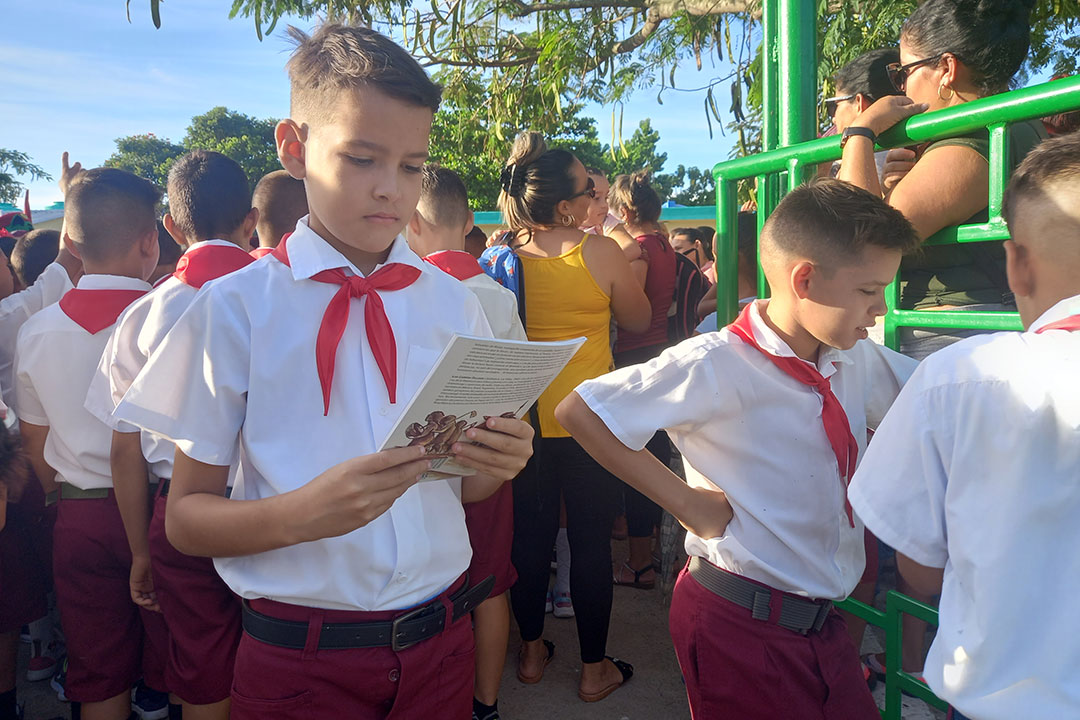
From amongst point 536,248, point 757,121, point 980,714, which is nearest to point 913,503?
point 980,714

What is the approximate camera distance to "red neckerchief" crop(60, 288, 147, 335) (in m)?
2.53

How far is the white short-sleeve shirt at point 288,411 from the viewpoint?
1.38m

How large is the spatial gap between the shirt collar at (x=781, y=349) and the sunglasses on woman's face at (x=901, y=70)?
2.61 ft

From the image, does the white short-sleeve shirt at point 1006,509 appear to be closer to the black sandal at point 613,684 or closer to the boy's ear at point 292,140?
the boy's ear at point 292,140

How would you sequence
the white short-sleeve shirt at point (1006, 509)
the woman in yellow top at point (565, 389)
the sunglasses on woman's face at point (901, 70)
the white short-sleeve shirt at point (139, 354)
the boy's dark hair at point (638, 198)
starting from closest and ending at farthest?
the white short-sleeve shirt at point (1006, 509) → the sunglasses on woman's face at point (901, 70) → the white short-sleeve shirt at point (139, 354) → the woman in yellow top at point (565, 389) → the boy's dark hair at point (638, 198)

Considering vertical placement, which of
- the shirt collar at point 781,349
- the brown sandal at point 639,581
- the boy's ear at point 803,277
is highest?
the boy's ear at point 803,277

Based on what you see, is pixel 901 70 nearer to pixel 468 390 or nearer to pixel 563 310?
pixel 563 310

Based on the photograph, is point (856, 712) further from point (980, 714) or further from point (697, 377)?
point (697, 377)

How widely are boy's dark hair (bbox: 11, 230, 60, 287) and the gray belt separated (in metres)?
4.37

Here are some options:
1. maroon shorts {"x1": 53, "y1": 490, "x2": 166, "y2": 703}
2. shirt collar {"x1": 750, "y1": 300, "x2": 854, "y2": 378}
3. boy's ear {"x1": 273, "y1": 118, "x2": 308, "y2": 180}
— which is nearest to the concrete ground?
maroon shorts {"x1": 53, "y1": 490, "x2": 166, "y2": 703}

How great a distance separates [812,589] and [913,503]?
0.61m

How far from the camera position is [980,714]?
1174 millimetres

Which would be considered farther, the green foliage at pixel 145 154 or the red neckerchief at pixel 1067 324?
the green foliage at pixel 145 154

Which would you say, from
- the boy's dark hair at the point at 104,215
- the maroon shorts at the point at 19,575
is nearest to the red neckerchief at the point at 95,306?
the boy's dark hair at the point at 104,215
